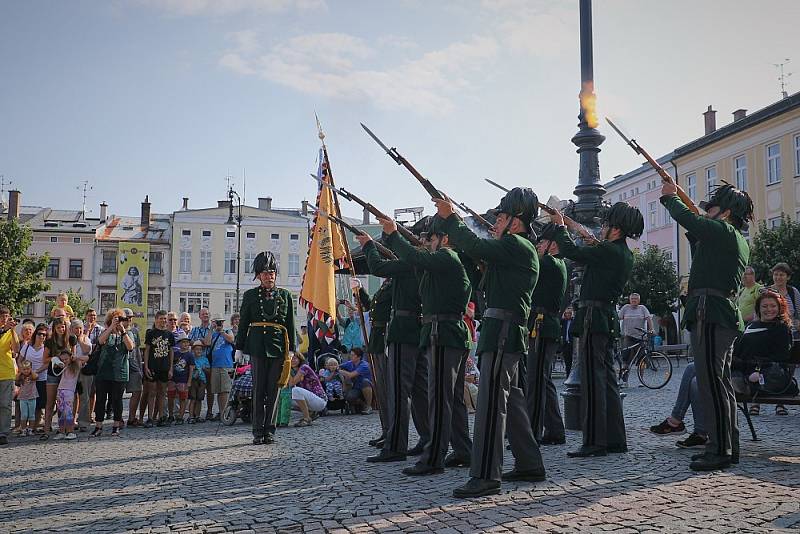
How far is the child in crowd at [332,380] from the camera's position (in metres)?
14.1

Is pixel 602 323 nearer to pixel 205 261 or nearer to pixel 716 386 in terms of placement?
pixel 716 386

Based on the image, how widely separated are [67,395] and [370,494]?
23.8ft

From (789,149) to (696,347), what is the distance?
3603cm

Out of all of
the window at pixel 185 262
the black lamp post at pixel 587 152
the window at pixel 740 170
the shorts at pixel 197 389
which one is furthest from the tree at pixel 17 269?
the window at pixel 740 170

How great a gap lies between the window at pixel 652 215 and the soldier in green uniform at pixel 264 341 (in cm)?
4584

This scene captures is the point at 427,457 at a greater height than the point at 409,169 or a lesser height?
lesser

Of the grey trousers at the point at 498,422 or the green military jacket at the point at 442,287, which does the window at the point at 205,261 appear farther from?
the grey trousers at the point at 498,422

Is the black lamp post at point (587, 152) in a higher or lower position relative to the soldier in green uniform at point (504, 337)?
higher

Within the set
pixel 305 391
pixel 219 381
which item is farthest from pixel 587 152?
pixel 219 381

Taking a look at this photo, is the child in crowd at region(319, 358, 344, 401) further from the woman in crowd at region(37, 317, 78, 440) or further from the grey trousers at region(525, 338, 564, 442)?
the grey trousers at region(525, 338, 564, 442)

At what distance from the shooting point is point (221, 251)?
69062 mm

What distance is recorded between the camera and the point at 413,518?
5.15 meters

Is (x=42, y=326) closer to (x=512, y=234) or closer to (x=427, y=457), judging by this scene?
(x=427, y=457)

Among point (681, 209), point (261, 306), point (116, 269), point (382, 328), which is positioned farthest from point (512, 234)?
point (116, 269)
